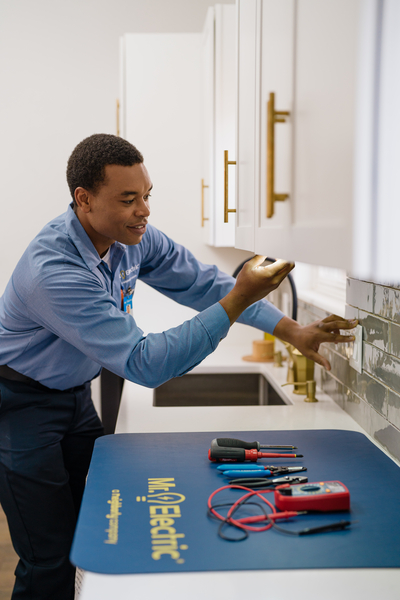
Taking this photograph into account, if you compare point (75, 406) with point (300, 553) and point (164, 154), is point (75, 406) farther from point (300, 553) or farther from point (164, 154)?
point (164, 154)

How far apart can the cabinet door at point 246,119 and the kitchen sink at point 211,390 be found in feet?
3.03

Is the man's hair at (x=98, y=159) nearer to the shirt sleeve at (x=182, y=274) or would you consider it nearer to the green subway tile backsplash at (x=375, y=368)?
the shirt sleeve at (x=182, y=274)

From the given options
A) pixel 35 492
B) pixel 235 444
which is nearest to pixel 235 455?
pixel 235 444

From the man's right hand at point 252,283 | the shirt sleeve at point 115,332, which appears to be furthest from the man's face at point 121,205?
the man's right hand at point 252,283

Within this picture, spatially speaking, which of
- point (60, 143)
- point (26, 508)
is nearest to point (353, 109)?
point (26, 508)

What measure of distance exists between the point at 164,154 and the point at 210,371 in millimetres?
983

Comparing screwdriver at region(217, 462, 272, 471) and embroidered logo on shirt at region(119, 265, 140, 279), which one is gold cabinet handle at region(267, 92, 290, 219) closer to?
screwdriver at region(217, 462, 272, 471)

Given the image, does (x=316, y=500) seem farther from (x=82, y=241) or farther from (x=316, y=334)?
(x=82, y=241)

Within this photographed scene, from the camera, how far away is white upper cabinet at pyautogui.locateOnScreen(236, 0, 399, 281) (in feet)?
1.97

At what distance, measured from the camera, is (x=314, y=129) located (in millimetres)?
771

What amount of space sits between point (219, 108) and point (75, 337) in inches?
46.5

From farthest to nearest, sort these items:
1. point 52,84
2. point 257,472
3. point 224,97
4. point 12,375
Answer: point 52,84
point 224,97
point 12,375
point 257,472

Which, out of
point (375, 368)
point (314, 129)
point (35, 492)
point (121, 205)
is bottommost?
point (35, 492)

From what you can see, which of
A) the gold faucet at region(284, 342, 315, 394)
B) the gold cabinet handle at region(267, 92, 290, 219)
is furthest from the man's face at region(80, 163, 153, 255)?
the gold faucet at region(284, 342, 315, 394)
